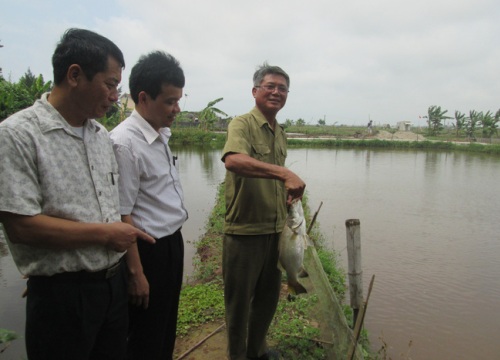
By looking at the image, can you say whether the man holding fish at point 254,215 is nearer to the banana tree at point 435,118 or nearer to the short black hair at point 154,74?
the short black hair at point 154,74

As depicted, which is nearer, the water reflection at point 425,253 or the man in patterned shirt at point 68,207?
the man in patterned shirt at point 68,207

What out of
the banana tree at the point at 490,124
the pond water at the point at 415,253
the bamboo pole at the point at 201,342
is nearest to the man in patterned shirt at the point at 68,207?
the bamboo pole at the point at 201,342

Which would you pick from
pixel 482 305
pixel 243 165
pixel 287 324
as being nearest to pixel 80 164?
pixel 243 165

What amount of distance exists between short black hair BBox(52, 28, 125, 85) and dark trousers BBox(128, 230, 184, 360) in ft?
3.20

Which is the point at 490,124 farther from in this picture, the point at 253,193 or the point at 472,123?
the point at 253,193

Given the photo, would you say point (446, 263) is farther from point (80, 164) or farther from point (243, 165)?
point (80, 164)

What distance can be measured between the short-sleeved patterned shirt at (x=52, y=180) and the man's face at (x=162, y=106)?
1.46 feet

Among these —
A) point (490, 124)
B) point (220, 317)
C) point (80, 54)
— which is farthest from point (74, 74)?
point (490, 124)

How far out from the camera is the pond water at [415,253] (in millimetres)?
5047

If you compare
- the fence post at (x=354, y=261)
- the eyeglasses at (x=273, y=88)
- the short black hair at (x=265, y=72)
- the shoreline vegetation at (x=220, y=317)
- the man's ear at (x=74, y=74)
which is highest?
the short black hair at (x=265, y=72)

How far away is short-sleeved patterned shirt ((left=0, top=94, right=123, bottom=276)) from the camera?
1.43 m

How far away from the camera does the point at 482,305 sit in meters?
6.00

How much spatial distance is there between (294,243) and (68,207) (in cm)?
147

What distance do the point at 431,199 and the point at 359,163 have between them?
10559 millimetres
